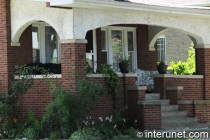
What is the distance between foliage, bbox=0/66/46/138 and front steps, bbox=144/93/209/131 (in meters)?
4.14

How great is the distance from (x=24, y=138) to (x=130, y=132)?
320 centimetres

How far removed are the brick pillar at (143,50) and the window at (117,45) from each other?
20 cm

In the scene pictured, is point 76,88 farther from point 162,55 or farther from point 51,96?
point 162,55

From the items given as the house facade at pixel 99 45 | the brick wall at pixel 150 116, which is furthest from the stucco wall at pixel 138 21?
the brick wall at pixel 150 116

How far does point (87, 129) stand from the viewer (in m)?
16.0

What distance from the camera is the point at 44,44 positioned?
62.3ft

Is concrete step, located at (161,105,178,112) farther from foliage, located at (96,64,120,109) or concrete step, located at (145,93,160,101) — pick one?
foliage, located at (96,64,120,109)

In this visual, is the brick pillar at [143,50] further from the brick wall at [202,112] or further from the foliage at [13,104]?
the foliage at [13,104]

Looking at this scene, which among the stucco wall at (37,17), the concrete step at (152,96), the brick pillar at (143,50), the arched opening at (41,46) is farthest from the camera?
the brick pillar at (143,50)

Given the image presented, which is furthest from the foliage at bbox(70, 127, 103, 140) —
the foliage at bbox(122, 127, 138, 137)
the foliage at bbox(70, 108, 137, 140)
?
the foliage at bbox(122, 127, 138, 137)

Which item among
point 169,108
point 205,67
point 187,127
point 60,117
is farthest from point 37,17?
point 205,67

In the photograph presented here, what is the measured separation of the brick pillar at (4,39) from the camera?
1750 cm

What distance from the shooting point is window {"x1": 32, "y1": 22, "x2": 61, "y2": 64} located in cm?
1888

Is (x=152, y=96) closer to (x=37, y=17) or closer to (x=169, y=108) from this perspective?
(x=169, y=108)
